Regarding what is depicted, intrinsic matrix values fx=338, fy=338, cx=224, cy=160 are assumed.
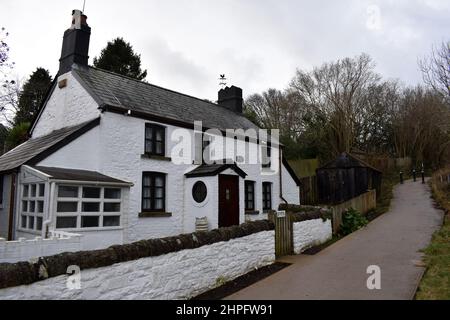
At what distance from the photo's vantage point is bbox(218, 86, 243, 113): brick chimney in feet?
77.8

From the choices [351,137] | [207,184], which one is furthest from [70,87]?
[351,137]

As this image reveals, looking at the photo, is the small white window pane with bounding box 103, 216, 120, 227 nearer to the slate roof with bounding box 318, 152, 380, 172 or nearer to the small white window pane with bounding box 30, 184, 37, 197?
the small white window pane with bounding box 30, 184, 37, 197

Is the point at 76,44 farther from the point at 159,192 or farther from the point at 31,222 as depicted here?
the point at 31,222

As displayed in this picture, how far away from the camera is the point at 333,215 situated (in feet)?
48.1

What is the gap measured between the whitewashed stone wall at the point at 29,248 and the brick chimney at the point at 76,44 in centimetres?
900

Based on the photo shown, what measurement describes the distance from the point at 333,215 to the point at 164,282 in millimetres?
10007

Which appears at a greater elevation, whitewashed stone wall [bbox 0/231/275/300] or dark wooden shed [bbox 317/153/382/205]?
dark wooden shed [bbox 317/153/382/205]

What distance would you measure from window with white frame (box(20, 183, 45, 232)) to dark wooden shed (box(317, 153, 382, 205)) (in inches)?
704

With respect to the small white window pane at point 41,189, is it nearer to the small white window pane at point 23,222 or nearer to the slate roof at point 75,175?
the slate roof at point 75,175

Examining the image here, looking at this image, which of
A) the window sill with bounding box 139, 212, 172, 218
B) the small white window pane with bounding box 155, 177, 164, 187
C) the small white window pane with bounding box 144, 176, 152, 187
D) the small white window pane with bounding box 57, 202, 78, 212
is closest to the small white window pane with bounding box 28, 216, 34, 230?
the small white window pane with bounding box 57, 202, 78, 212

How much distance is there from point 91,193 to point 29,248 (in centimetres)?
368

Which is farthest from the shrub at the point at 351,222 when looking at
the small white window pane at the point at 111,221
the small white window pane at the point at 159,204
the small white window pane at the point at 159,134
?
the small white window pane at the point at 111,221

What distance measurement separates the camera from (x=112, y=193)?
37.5 feet
